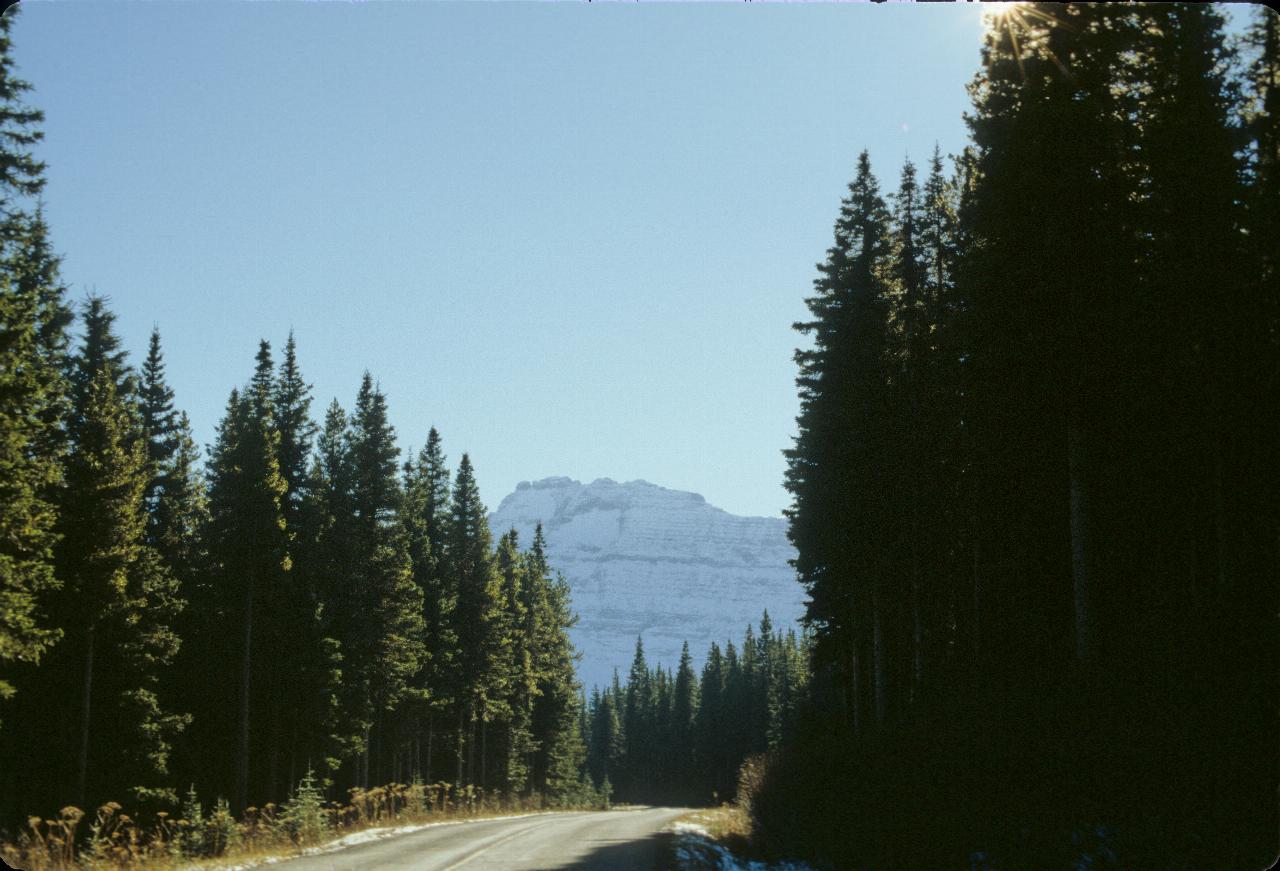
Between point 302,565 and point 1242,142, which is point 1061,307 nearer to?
point 1242,142

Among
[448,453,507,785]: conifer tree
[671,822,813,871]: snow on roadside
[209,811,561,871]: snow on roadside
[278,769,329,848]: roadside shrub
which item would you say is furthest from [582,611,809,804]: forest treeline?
[671,822,813,871]: snow on roadside

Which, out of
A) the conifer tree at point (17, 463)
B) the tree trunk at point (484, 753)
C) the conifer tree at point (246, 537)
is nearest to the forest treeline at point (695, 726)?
the tree trunk at point (484, 753)

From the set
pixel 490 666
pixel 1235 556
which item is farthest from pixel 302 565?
pixel 1235 556

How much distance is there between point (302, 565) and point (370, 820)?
34.8 ft

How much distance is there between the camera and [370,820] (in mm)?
28000

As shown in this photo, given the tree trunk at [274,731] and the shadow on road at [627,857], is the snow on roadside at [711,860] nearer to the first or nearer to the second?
the shadow on road at [627,857]

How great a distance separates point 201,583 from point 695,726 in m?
104

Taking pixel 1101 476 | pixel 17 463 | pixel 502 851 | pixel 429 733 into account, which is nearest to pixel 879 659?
pixel 1101 476

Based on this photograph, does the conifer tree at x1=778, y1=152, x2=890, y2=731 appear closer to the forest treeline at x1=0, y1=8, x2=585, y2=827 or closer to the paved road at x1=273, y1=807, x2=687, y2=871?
the paved road at x1=273, y1=807, x2=687, y2=871

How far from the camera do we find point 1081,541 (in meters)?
17.8

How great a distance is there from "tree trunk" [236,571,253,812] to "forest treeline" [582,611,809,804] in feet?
226

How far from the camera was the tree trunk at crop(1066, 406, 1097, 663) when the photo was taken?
56.6 feet

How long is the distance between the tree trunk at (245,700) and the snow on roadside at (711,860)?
17.8 metres

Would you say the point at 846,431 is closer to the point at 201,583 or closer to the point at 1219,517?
the point at 1219,517
